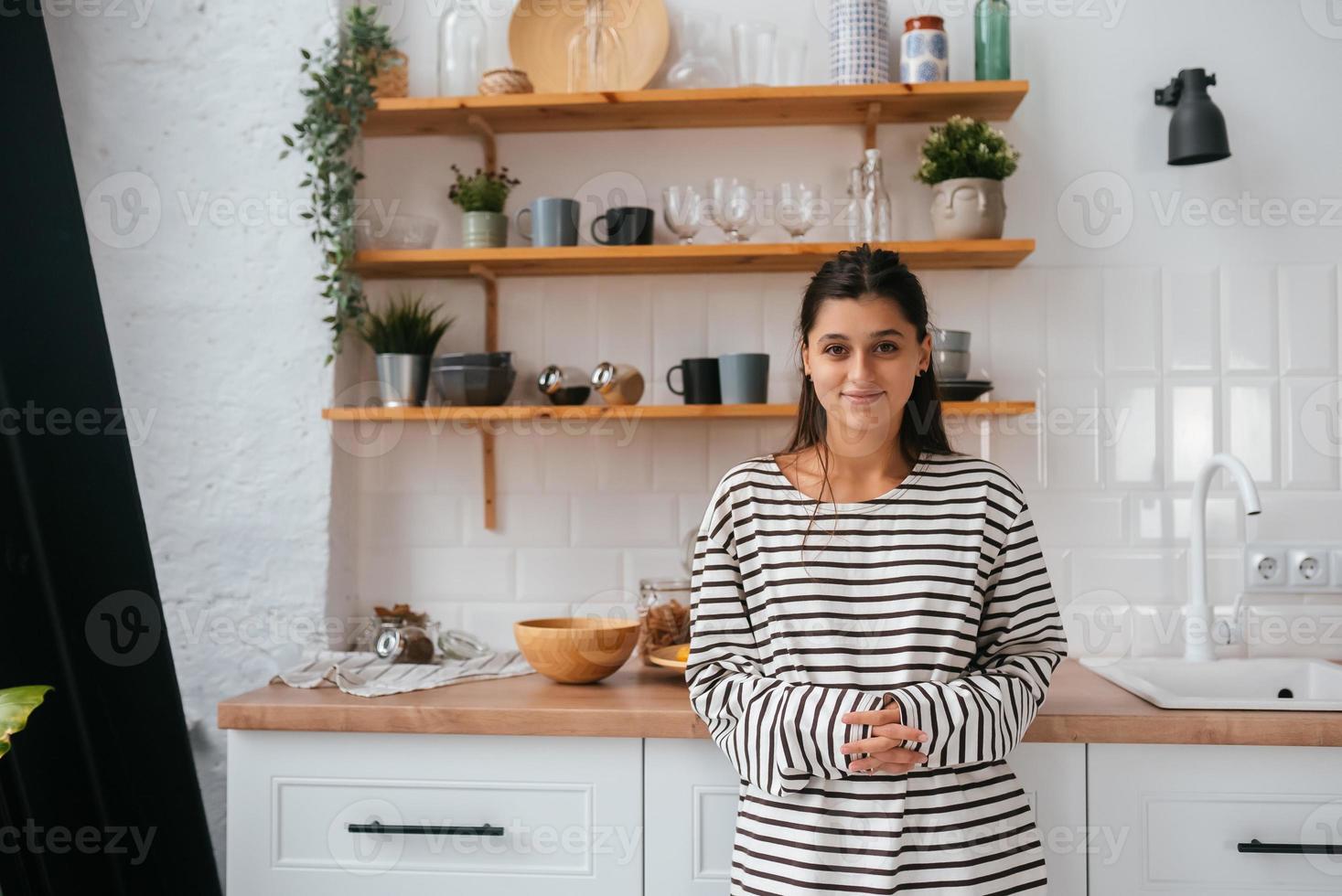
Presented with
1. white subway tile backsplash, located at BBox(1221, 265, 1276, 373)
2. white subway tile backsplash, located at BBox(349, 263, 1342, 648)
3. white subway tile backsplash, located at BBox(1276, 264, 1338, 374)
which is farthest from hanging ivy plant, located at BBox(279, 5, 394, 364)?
white subway tile backsplash, located at BBox(1276, 264, 1338, 374)

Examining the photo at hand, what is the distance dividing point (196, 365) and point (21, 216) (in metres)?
0.42

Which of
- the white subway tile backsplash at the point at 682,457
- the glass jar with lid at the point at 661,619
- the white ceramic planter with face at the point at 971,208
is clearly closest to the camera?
the glass jar with lid at the point at 661,619

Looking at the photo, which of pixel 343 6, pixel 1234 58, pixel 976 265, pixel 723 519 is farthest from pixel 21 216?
pixel 1234 58

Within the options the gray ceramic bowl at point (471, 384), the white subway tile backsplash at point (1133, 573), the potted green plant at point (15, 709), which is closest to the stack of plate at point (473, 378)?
the gray ceramic bowl at point (471, 384)

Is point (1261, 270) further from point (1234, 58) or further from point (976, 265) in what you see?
point (976, 265)

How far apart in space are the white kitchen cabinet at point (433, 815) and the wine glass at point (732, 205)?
103cm

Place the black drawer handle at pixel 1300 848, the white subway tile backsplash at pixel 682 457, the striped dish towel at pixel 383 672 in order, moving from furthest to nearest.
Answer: the white subway tile backsplash at pixel 682 457 → the striped dish towel at pixel 383 672 → the black drawer handle at pixel 1300 848

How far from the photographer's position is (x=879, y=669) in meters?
1.38

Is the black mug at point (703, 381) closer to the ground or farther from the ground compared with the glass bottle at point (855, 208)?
closer to the ground

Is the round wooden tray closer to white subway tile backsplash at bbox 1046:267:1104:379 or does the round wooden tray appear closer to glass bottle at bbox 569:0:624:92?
Answer: white subway tile backsplash at bbox 1046:267:1104:379

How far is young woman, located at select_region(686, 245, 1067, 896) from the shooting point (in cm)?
134

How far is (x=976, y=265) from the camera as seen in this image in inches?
86.4

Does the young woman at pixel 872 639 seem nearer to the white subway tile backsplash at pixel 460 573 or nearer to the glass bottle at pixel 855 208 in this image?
the glass bottle at pixel 855 208

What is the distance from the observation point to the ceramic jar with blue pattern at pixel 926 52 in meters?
2.10
